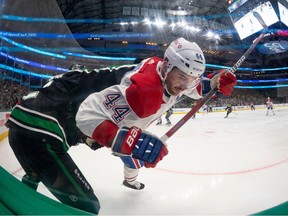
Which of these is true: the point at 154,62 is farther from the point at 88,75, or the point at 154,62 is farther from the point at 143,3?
the point at 143,3

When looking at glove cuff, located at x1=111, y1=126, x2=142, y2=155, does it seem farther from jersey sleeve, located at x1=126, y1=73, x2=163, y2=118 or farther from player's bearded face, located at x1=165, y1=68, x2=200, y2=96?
player's bearded face, located at x1=165, y1=68, x2=200, y2=96

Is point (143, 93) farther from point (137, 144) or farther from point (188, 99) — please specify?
point (188, 99)

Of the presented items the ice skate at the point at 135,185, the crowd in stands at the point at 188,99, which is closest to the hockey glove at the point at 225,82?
the crowd in stands at the point at 188,99

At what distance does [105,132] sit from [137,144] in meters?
0.09

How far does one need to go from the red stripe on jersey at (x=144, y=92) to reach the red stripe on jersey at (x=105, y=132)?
80mm

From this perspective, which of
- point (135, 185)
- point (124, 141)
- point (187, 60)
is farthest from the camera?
point (135, 185)

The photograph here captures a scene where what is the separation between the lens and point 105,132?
550mm

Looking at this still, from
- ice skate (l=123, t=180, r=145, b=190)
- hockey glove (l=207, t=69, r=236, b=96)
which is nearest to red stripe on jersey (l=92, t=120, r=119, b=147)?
ice skate (l=123, t=180, r=145, b=190)

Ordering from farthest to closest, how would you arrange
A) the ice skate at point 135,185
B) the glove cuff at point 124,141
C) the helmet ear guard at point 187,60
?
the ice skate at point 135,185 < the helmet ear guard at point 187,60 < the glove cuff at point 124,141

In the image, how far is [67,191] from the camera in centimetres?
57

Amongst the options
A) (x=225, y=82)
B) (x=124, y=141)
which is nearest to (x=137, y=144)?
(x=124, y=141)

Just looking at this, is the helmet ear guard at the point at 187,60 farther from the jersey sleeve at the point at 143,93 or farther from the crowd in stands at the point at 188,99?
the crowd in stands at the point at 188,99

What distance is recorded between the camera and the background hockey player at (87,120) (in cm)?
55

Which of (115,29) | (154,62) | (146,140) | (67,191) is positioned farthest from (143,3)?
(67,191)
